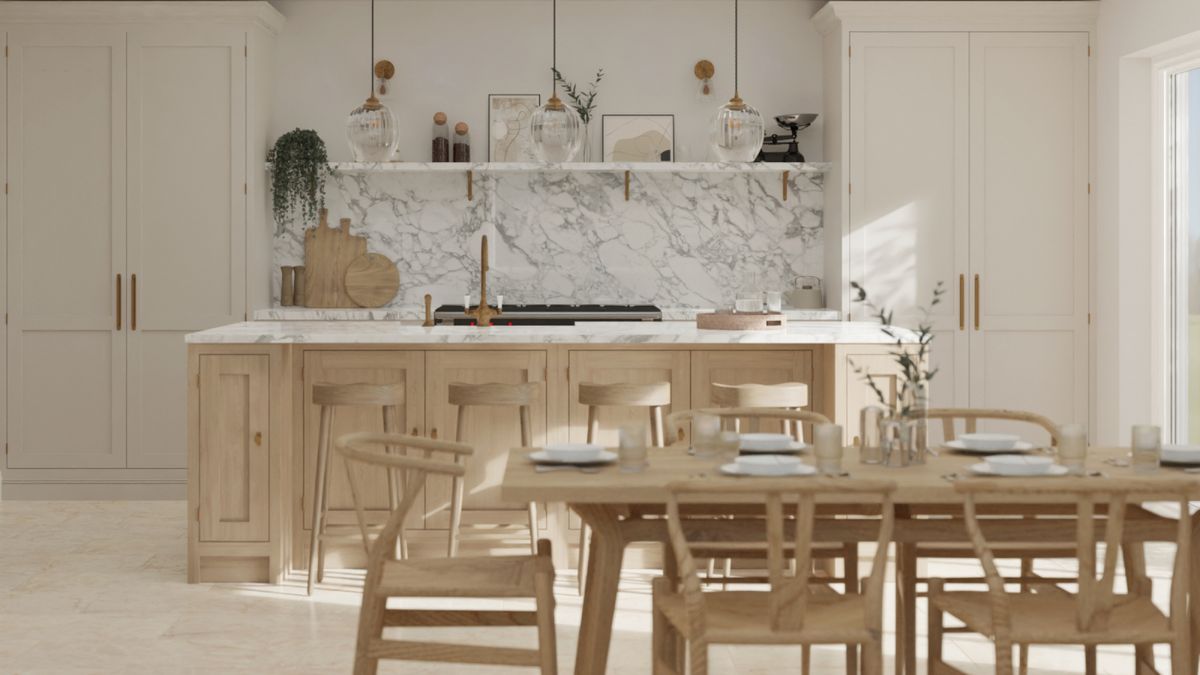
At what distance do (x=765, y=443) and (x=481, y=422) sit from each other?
191 centimetres

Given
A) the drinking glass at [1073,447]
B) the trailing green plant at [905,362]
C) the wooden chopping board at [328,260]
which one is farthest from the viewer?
the wooden chopping board at [328,260]

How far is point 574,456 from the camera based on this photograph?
303 centimetres

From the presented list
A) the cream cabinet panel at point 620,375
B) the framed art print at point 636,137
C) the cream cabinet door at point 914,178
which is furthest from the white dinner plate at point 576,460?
the framed art print at point 636,137

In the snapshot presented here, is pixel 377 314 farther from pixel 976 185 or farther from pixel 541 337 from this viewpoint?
pixel 976 185

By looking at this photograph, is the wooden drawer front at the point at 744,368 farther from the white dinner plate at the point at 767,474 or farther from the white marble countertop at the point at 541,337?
the white dinner plate at the point at 767,474

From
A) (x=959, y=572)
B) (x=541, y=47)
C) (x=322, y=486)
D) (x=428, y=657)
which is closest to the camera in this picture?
(x=428, y=657)

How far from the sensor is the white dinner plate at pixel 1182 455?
3.08 m

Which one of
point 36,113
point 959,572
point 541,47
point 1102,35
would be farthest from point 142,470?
point 1102,35

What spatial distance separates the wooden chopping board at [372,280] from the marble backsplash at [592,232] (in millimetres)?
65

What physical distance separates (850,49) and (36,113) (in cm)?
416

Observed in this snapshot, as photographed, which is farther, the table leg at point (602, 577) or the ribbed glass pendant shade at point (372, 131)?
the ribbed glass pendant shade at point (372, 131)

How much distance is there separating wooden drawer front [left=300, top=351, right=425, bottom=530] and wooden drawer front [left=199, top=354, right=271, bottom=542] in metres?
0.18

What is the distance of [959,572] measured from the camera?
16.4 feet

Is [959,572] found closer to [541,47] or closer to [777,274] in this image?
[777,274]
